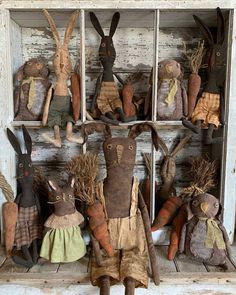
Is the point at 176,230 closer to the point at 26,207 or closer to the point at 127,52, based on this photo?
the point at 26,207

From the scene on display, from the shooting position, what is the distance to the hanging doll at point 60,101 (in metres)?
1.11

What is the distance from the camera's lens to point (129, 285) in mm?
896

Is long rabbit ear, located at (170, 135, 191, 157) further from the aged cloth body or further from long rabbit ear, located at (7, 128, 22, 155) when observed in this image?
long rabbit ear, located at (7, 128, 22, 155)

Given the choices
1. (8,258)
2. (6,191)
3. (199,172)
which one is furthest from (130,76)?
(8,258)

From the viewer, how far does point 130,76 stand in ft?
4.27

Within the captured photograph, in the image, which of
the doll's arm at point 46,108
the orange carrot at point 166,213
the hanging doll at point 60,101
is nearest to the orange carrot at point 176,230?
the orange carrot at point 166,213

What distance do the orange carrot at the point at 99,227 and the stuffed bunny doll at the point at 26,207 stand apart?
20 cm

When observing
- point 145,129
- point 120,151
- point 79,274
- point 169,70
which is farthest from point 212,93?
point 79,274

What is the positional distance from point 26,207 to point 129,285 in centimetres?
42

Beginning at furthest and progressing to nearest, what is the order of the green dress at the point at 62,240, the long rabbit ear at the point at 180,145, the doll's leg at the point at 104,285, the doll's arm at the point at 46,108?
the long rabbit ear at the point at 180,145
the doll's arm at the point at 46,108
the green dress at the point at 62,240
the doll's leg at the point at 104,285

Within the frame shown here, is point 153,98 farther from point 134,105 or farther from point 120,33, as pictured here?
point 120,33

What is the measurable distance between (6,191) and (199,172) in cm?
64

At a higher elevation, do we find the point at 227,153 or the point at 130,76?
the point at 130,76

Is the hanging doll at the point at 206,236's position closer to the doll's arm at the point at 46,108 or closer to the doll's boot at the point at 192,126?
the doll's boot at the point at 192,126
